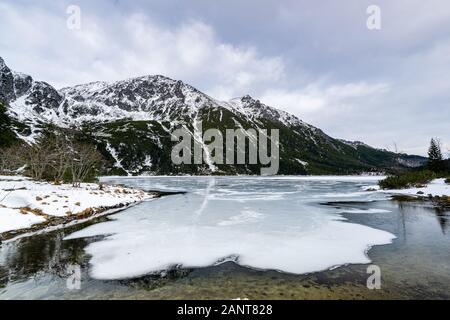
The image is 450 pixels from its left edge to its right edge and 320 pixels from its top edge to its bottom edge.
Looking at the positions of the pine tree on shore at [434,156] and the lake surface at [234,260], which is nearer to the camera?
the lake surface at [234,260]

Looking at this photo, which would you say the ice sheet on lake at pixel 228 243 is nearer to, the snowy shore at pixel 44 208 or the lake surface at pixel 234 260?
the lake surface at pixel 234 260

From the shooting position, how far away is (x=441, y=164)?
252 feet

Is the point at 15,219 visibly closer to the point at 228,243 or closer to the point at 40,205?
the point at 40,205

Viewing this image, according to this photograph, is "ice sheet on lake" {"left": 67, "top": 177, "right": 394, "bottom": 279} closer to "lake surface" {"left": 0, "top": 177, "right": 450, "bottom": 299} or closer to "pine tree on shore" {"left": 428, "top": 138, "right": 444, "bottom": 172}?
"lake surface" {"left": 0, "top": 177, "right": 450, "bottom": 299}

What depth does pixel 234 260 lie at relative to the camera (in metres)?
12.9

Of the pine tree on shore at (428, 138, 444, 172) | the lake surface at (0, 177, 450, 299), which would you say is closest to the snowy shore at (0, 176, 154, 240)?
the lake surface at (0, 177, 450, 299)

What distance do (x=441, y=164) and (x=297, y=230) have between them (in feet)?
259

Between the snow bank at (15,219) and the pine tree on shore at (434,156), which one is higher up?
the pine tree on shore at (434,156)

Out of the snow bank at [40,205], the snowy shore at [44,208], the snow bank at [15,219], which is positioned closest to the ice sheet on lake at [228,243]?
the snowy shore at [44,208]

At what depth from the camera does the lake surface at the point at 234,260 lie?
9.52m

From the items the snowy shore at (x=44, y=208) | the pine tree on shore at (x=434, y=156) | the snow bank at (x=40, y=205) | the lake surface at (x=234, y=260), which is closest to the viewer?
the lake surface at (x=234, y=260)

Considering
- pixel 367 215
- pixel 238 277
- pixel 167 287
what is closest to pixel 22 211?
pixel 167 287

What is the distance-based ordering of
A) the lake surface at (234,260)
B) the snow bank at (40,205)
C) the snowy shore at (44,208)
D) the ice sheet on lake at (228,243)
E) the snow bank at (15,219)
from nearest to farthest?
the lake surface at (234,260) → the ice sheet on lake at (228,243) → the snow bank at (15,219) → the snowy shore at (44,208) → the snow bank at (40,205)

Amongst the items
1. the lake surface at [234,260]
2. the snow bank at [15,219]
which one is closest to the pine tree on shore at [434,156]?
the lake surface at [234,260]
